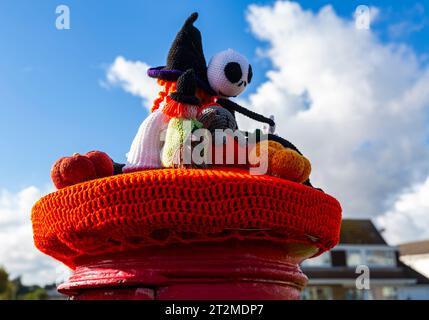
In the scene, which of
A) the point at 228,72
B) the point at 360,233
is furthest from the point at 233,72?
the point at 360,233

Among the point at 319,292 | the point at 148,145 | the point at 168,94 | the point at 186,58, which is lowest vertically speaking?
the point at 148,145

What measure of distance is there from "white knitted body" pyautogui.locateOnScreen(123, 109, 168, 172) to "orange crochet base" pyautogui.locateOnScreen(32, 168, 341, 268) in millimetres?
223

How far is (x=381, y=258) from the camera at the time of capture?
18.4 metres

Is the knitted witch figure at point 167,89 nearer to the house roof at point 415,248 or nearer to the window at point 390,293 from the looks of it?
the window at point 390,293

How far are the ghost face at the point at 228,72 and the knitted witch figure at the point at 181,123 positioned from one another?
230 millimetres

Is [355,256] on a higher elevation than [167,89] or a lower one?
higher

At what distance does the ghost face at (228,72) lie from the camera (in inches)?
60.2

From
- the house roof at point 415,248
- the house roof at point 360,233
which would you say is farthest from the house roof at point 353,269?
the house roof at point 415,248

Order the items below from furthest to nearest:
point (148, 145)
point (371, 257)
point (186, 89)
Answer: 1. point (371, 257)
2. point (148, 145)
3. point (186, 89)

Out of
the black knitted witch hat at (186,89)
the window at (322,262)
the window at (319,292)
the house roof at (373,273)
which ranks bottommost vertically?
the black knitted witch hat at (186,89)

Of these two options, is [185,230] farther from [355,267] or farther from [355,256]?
[355,256]

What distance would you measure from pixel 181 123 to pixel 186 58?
1.03 ft

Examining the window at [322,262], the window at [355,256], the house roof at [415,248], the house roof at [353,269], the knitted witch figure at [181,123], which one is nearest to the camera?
the knitted witch figure at [181,123]

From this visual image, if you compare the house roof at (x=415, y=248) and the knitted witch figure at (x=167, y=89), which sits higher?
the house roof at (x=415, y=248)
